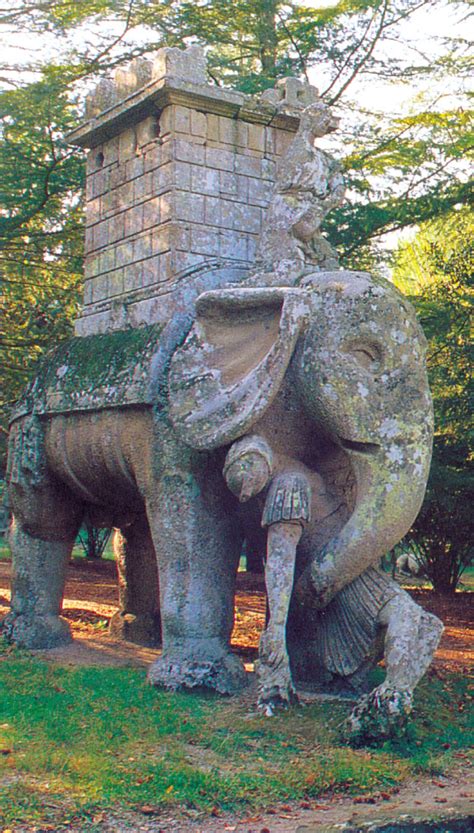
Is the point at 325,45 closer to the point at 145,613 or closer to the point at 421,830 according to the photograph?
the point at 145,613

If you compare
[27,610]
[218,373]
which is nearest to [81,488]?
[27,610]

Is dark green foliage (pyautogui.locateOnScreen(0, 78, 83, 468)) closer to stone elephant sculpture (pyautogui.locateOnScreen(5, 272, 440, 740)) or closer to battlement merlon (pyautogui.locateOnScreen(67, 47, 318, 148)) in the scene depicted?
battlement merlon (pyautogui.locateOnScreen(67, 47, 318, 148))

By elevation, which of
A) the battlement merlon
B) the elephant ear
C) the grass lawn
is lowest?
the grass lawn

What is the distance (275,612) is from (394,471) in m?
1.03

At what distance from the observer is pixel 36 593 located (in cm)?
798

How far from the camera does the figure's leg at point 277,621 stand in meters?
5.70

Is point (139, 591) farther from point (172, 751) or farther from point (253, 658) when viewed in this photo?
point (172, 751)

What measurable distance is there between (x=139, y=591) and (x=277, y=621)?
2738 mm

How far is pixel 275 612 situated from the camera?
5848 millimetres

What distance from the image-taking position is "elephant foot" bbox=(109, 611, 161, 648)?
27.2 feet

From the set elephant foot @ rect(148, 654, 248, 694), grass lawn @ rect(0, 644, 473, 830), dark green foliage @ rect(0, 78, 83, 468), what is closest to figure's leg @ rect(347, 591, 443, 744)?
grass lawn @ rect(0, 644, 473, 830)

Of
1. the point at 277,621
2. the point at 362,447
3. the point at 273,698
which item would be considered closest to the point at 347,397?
the point at 362,447

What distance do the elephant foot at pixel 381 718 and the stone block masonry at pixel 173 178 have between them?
9.61 ft

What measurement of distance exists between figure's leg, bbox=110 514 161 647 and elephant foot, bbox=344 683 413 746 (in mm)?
3213
